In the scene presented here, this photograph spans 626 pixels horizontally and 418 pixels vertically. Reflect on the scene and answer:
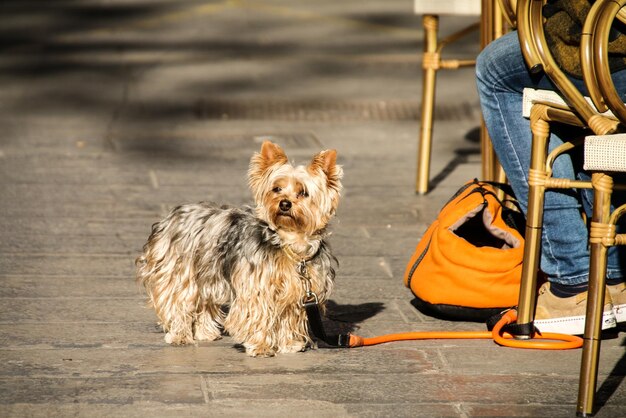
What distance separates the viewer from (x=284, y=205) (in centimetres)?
414

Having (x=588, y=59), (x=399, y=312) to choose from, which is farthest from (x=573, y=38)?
(x=399, y=312)

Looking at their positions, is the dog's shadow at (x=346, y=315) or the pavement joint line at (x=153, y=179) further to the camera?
the pavement joint line at (x=153, y=179)

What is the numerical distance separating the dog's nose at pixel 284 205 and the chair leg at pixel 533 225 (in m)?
0.92

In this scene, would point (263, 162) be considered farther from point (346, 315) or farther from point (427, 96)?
point (427, 96)

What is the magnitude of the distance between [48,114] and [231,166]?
2232 millimetres

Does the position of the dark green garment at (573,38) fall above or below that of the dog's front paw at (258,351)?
above

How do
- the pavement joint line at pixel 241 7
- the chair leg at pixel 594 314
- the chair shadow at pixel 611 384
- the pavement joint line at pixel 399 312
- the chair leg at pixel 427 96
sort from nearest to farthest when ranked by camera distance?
the chair leg at pixel 594 314
the chair shadow at pixel 611 384
the pavement joint line at pixel 399 312
the chair leg at pixel 427 96
the pavement joint line at pixel 241 7

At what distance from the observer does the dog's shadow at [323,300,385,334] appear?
15.1 ft

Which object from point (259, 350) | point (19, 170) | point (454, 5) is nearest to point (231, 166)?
point (19, 170)

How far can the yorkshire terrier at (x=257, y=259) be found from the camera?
165 inches

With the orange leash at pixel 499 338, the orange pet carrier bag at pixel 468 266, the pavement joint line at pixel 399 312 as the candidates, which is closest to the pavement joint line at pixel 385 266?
the pavement joint line at pixel 399 312

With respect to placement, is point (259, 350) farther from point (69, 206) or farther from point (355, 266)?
point (69, 206)

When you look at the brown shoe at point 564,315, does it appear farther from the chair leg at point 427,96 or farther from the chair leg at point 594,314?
the chair leg at point 427,96

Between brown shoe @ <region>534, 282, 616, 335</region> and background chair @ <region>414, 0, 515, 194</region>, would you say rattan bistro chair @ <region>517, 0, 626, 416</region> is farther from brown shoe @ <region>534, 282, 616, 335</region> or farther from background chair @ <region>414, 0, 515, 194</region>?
background chair @ <region>414, 0, 515, 194</region>
